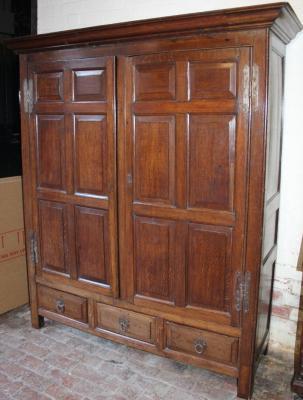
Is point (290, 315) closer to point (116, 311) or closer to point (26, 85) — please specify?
point (116, 311)

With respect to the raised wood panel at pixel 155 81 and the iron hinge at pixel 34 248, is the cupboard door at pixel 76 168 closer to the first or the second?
the iron hinge at pixel 34 248

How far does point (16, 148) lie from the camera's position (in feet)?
10.3

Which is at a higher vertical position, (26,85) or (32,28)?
(32,28)

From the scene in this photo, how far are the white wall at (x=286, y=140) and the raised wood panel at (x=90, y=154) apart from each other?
866 mm

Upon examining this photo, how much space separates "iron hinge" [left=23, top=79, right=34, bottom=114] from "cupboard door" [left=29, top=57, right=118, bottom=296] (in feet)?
0.07

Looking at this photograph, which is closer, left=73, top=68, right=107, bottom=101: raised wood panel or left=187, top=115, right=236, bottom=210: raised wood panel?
left=187, top=115, right=236, bottom=210: raised wood panel

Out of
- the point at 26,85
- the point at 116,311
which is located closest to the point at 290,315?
the point at 116,311

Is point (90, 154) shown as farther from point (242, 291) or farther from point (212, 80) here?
point (242, 291)

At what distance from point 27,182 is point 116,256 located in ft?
2.66

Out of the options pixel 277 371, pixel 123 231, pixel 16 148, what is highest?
pixel 16 148

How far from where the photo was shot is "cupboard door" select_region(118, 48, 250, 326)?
2.00m

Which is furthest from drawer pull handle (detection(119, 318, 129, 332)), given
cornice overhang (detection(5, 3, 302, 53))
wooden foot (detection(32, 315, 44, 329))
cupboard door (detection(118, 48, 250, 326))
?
cornice overhang (detection(5, 3, 302, 53))

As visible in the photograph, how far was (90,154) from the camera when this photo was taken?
2.42m

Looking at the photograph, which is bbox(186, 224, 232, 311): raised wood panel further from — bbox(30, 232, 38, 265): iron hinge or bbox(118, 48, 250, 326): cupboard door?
bbox(30, 232, 38, 265): iron hinge
